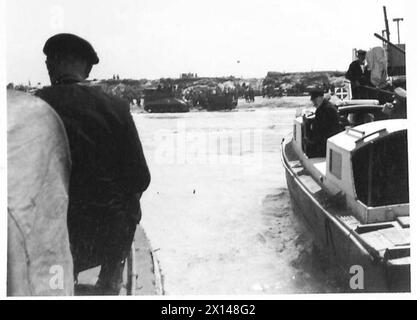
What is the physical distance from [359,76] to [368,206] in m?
1.56

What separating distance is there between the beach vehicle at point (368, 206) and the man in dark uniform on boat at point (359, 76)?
704mm

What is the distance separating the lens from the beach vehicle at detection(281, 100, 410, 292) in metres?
2.62

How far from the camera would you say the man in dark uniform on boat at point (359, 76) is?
374 centimetres

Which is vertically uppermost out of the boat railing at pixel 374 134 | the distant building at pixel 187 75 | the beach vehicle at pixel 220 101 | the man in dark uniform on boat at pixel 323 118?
the distant building at pixel 187 75

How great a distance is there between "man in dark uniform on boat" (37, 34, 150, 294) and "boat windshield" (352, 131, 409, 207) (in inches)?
63.8

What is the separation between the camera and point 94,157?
2.11 metres

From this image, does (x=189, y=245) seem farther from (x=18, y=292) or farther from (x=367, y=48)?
(x=18, y=292)

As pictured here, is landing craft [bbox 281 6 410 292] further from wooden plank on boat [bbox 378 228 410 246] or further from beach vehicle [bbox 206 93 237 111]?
beach vehicle [bbox 206 93 237 111]

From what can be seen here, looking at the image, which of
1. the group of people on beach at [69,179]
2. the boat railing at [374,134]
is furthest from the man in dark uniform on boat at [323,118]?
the group of people on beach at [69,179]

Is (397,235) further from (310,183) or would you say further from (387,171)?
(310,183)

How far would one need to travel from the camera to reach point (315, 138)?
416cm

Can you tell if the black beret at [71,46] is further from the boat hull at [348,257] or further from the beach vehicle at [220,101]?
the beach vehicle at [220,101]
